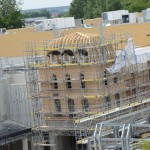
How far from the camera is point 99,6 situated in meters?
126

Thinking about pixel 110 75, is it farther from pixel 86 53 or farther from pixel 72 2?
pixel 72 2

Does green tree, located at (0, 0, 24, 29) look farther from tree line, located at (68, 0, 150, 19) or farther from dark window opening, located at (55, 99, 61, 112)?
dark window opening, located at (55, 99, 61, 112)

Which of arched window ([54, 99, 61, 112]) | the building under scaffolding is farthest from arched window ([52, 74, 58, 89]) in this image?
arched window ([54, 99, 61, 112])

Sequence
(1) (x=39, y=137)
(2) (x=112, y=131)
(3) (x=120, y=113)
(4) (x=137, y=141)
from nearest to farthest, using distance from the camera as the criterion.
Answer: (4) (x=137, y=141) < (2) (x=112, y=131) < (3) (x=120, y=113) < (1) (x=39, y=137)

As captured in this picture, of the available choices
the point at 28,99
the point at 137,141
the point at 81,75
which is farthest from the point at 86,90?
the point at 137,141

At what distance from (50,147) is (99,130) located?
39.2 feet

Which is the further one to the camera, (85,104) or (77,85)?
(77,85)

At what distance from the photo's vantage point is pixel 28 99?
141ft

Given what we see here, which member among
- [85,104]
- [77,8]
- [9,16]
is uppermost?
[9,16]

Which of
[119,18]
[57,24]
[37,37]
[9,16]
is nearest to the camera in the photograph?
[37,37]

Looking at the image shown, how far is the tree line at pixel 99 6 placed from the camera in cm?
10831

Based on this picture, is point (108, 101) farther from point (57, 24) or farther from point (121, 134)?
point (57, 24)

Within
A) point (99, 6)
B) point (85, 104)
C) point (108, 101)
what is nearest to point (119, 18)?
point (108, 101)

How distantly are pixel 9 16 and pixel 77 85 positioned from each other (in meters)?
56.2
